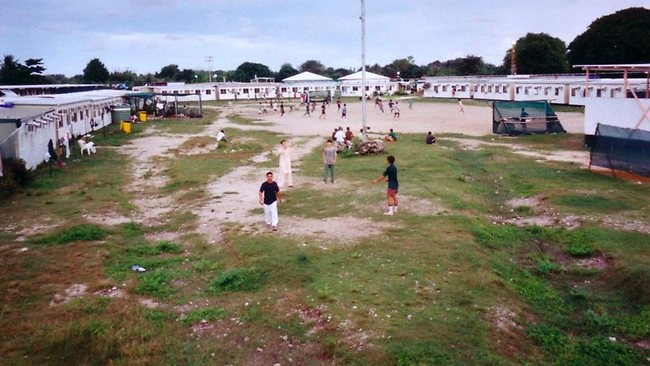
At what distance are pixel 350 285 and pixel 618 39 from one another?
74.8 metres

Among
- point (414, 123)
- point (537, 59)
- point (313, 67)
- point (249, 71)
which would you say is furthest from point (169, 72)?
point (414, 123)

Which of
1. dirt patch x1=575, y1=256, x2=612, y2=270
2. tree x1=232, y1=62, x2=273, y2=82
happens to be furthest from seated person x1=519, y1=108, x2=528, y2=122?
tree x1=232, y1=62, x2=273, y2=82

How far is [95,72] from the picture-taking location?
390 feet

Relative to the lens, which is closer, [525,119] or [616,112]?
[616,112]

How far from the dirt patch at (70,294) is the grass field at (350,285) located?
0.06m

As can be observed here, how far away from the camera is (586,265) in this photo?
13.1 metres

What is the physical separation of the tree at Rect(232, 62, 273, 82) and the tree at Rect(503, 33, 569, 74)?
70263mm

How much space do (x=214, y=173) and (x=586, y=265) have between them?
1662 cm

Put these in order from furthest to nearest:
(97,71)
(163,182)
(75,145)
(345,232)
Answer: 1. (97,71)
2. (75,145)
3. (163,182)
4. (345,232)

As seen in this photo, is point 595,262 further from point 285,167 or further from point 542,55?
point 542,55

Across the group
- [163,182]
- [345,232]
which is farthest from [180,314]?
[163,182]

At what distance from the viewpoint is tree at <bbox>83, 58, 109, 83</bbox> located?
390 feet

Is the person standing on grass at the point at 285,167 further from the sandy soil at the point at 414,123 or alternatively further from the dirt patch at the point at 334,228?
the sandy soil at the point at 414,123

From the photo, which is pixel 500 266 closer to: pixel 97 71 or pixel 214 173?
pixel 214 173
